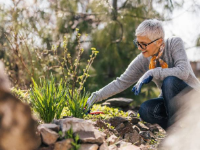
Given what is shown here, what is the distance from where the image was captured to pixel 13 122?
129 centimetres

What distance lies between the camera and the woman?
2.32 m

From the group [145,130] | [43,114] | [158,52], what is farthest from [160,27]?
[43,114]

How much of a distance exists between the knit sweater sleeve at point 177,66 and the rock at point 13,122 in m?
1.35

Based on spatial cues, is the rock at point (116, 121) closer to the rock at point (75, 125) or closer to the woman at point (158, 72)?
the woman at point (158, 72)

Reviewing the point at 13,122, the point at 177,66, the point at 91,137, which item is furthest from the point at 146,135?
the point at 13,122

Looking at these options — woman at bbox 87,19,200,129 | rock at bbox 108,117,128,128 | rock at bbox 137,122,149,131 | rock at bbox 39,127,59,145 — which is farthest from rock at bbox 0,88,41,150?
rock at bbox 137,122,149,131

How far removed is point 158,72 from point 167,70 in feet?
0.27

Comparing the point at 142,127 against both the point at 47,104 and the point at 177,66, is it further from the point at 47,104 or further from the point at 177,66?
the point at 47,104

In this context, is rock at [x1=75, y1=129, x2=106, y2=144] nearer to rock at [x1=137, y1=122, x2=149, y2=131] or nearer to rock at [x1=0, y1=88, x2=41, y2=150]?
rock at [x1=0, y1=88, x2=41, y2=150]

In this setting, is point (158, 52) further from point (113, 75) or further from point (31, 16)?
point (31, 16)

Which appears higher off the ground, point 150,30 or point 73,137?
point 150,30

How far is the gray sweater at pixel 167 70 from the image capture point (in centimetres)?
232

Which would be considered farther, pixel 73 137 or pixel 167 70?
pixel 167 70

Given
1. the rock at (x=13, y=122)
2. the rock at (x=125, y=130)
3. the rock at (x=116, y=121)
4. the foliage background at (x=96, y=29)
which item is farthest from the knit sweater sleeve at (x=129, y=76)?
the foliage background at (x=96, y=29)
